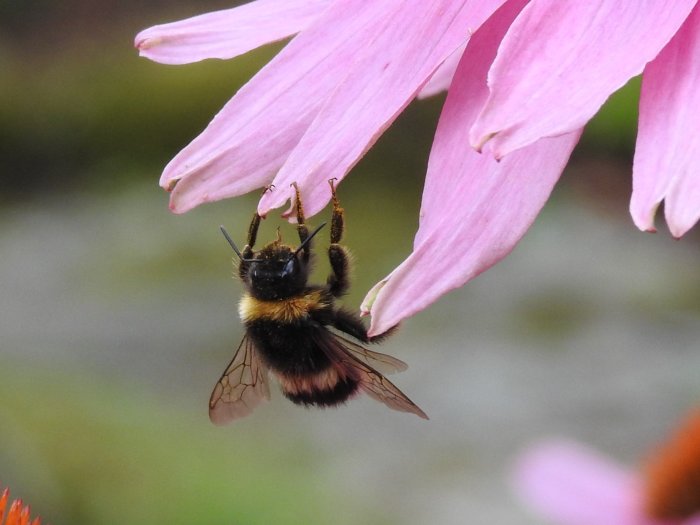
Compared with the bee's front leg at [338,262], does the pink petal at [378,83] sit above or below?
above

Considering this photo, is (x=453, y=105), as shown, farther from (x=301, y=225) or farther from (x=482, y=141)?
(x=301, y=225)

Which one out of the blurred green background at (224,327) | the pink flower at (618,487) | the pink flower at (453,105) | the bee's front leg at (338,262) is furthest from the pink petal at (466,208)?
the blurred green background at (224,327)

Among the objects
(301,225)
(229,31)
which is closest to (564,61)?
(229,31)

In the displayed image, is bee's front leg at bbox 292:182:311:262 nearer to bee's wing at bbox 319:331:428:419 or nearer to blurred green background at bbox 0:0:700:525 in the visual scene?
bee's wing at bbox 319:331:428:419

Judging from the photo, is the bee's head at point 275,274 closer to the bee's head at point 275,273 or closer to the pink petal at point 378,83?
the bee's head at point 275,273

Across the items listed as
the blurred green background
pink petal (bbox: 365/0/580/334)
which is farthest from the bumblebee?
the blurred green background

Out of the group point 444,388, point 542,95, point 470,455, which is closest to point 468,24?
point 542,95
